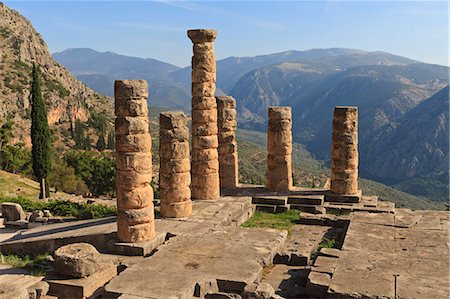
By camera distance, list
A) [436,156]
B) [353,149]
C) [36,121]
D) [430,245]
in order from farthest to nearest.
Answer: [436,156], [36,121], [353,149], [430,245]

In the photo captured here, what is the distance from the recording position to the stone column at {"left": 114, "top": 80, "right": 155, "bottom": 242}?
13836 mm

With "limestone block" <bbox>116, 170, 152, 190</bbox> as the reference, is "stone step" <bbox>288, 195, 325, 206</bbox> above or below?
below

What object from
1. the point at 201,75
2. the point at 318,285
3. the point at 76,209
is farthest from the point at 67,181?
the point at 318,285

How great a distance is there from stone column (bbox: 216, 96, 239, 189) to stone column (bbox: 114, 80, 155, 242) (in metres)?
8.05

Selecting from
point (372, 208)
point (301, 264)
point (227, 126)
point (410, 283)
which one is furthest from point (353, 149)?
point (410, 283)

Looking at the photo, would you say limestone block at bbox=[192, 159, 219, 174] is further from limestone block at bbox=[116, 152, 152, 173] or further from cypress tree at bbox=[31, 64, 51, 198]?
cypress tree at bbox=[31, 64, 51, 198]

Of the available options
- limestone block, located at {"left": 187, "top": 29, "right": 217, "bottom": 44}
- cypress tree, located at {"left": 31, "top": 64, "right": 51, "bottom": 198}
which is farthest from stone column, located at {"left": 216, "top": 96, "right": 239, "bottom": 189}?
cypress tree, located at {"left": 31, "top": 64, "right": 51, "bottom": 198}

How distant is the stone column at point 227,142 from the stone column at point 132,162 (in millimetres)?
8053

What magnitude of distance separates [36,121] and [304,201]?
24.8 metres

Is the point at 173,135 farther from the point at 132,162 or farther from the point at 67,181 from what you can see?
the point at 67,181

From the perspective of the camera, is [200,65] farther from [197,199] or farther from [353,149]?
[353,149]

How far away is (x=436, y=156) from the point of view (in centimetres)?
13775

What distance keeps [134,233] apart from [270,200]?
24.4 feet

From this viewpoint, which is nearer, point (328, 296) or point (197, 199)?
Result: point (328, 296)
